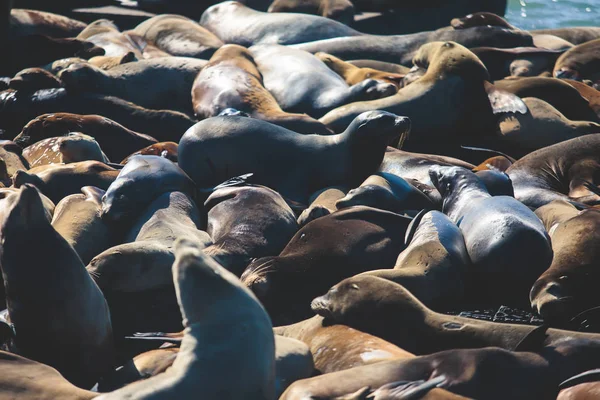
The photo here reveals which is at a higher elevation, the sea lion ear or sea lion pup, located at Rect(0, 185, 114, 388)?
sea lion pup, located at Rect(0, 185, 114, 388)

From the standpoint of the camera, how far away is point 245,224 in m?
5.38

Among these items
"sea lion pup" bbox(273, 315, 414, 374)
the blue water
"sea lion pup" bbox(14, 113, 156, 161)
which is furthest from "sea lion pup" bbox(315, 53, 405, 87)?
the blue water

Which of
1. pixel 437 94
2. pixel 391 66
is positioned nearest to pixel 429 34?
pixel 391 66

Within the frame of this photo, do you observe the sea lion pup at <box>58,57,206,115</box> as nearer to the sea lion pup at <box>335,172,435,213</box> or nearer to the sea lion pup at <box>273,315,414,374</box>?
the sea lion pup at <box>335,172,435,213</box>

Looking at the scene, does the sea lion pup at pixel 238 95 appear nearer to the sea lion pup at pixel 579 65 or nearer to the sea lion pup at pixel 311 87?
the sea lion pup at pixel 311 87

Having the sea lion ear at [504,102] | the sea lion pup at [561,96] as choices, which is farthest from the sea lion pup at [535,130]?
the sea lion pup at [561,96]

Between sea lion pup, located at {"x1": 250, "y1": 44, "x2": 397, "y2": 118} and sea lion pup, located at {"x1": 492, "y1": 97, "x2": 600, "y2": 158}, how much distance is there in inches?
41.9

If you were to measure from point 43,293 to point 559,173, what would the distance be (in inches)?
170

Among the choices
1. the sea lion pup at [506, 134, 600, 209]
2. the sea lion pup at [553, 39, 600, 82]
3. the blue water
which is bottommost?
the blue water

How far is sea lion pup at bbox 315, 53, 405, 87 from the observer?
351 inches

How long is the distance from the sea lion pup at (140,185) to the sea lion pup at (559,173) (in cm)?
234

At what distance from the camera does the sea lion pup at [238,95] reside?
7289mm

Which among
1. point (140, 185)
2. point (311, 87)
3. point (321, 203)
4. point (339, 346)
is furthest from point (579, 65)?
point (339, 346)

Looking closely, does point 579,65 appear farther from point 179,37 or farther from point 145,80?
point 145,80
